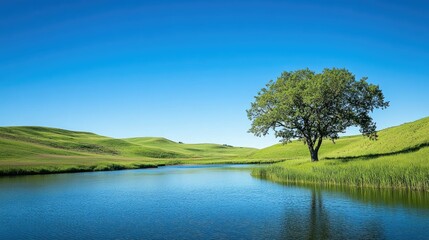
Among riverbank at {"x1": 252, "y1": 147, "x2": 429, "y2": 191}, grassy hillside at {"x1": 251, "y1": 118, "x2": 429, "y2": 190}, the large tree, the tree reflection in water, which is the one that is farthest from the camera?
the large tree

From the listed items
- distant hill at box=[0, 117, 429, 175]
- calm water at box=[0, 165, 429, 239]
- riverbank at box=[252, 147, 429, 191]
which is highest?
distant hill at box=[0, 117, 429, 175]

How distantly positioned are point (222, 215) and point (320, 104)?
30317 mm

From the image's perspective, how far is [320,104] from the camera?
50.6 metres

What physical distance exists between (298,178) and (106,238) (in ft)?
106

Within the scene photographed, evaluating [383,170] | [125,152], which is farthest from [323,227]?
[125,152]

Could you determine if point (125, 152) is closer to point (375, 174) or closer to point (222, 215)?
point (375, 174)

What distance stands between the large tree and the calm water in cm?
1664

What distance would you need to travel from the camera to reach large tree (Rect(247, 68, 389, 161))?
49344 mm

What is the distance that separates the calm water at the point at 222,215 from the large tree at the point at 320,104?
54.6 feet

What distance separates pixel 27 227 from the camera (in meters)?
23.4

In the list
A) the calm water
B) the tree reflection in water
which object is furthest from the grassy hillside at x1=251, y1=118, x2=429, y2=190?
the tree reflection in water

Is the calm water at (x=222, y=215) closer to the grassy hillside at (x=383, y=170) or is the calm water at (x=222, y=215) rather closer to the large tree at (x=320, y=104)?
the grassy hillside at (x=383, y=170)

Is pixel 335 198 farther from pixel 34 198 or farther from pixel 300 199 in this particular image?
pixel 34 198

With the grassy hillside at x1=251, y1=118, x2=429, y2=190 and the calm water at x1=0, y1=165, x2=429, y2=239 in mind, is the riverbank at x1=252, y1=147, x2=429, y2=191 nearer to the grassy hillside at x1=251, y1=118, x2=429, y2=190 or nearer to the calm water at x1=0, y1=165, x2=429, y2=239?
the grassy hillside at x1=251, y1=118, x2=429, y2=190
